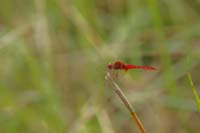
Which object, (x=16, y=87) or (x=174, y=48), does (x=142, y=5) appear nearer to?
(x=174, y=48)

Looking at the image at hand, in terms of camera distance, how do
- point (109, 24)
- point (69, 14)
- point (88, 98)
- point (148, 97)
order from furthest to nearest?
point (109, 24) < point (69, 14) < point (88, 98) < point (148, 97)

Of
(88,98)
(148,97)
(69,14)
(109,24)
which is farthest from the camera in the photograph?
(109,24)

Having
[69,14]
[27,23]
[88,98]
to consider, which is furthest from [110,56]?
[27,23]

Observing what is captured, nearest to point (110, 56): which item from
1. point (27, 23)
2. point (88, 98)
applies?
point (88, 98)

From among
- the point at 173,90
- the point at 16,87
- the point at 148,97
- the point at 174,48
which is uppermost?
the point at 16,87

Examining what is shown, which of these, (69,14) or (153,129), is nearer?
(153,129)

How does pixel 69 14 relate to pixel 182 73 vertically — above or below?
above
